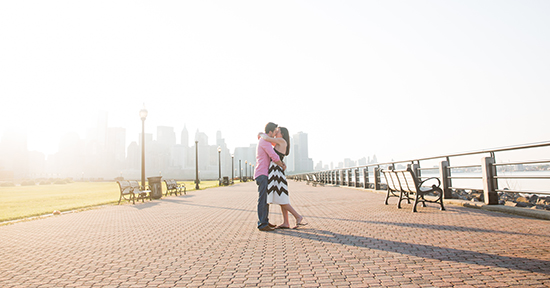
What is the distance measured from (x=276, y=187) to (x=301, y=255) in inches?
82.9

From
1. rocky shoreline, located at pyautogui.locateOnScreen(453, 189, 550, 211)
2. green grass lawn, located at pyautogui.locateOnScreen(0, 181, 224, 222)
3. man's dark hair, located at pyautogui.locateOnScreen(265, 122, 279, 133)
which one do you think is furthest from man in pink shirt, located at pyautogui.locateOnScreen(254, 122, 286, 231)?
green grass lawn, located at pyautogui.locateOnScreen(0, 181, 224, 222)

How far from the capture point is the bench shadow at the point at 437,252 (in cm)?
346

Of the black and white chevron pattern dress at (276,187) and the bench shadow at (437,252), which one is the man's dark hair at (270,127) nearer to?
the black and white chevron pattern dress at (276,187)

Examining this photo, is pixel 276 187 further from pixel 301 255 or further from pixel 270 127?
pixel 301 255

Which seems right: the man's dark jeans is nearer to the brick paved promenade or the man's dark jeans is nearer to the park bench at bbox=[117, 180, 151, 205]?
the brick paved promenade

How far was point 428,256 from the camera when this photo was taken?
3.98 meters

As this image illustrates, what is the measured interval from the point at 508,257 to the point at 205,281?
326cm

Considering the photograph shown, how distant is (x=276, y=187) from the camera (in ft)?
20.7

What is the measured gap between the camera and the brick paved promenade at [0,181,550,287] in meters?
3.29

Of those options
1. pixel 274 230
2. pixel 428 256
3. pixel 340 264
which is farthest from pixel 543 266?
pixel 274 230

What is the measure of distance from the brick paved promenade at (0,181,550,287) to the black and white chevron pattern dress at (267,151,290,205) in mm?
579

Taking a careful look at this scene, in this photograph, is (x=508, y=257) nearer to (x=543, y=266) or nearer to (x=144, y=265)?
(x=543, y=266)

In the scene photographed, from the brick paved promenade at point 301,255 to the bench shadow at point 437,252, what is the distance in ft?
0.04

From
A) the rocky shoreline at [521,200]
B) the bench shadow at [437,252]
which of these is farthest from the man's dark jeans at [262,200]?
the rocky shoreline at [521,200]
